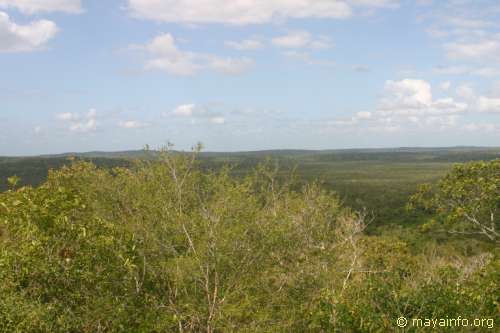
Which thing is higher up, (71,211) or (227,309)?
(71,211)

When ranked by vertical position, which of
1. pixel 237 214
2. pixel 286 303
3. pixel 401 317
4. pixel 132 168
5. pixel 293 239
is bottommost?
pixel 286 303

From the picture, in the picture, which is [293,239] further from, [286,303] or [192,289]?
[192,289]

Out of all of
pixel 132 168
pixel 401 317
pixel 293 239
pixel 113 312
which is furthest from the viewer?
pixel 132 168

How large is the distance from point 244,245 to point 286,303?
2.90m

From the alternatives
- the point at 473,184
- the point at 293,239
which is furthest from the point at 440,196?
the point at 293,239

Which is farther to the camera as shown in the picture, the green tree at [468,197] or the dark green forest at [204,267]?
the green tree at [468,197]

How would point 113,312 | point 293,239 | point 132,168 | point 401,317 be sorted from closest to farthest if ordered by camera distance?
1. point 401,317
2. point 113,312
3. point 293,239
4. point 132,168

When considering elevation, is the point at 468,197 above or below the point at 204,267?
above

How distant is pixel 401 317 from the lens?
11.3 metres

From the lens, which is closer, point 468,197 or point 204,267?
point 204,267

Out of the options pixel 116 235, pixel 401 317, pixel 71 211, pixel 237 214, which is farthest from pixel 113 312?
pixel 401 317

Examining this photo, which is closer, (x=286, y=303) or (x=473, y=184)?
(x=286, y=303)

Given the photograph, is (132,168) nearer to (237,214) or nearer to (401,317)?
(237,214)

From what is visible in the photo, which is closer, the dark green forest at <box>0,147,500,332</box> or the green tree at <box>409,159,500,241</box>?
the dark green forest at <box>0,147,500,332</box>
